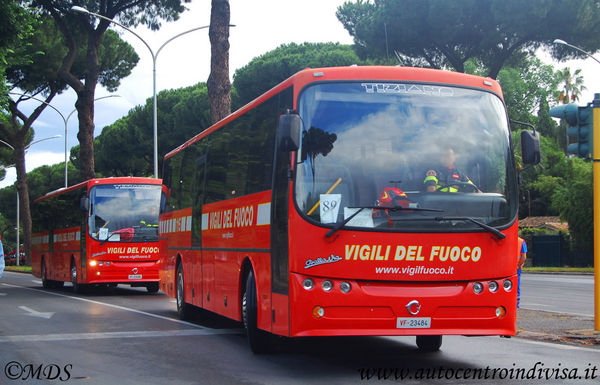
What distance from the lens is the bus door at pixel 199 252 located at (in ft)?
42.0

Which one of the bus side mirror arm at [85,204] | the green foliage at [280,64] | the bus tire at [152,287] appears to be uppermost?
the green foliage at [280,64]

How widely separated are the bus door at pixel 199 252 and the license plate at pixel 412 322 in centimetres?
483

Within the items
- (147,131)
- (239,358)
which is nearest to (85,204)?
(239,358)

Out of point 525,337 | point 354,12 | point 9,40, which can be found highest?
point 354,12

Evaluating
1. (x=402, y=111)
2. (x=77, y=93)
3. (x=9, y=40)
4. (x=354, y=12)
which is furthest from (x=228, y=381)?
(x=354, y=12)

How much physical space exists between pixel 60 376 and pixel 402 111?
4.13m

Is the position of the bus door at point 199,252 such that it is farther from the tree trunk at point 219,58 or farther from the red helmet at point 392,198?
the tree trunk at point 219,58

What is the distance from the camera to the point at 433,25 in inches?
1443

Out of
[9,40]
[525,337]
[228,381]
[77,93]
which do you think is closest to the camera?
[228,381]

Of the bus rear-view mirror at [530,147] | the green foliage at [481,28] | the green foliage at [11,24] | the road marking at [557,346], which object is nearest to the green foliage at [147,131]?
the green foliage at [481,28]

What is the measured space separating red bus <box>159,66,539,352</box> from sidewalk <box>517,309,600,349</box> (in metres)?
2.89

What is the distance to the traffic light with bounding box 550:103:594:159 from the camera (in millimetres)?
11227

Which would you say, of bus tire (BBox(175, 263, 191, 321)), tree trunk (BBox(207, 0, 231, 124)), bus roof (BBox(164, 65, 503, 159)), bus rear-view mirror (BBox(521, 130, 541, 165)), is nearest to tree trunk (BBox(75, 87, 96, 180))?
tree trunk (BBox(207, 0, 231, 124))

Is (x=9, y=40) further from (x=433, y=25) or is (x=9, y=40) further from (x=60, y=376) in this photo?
(x=433, y=25)
